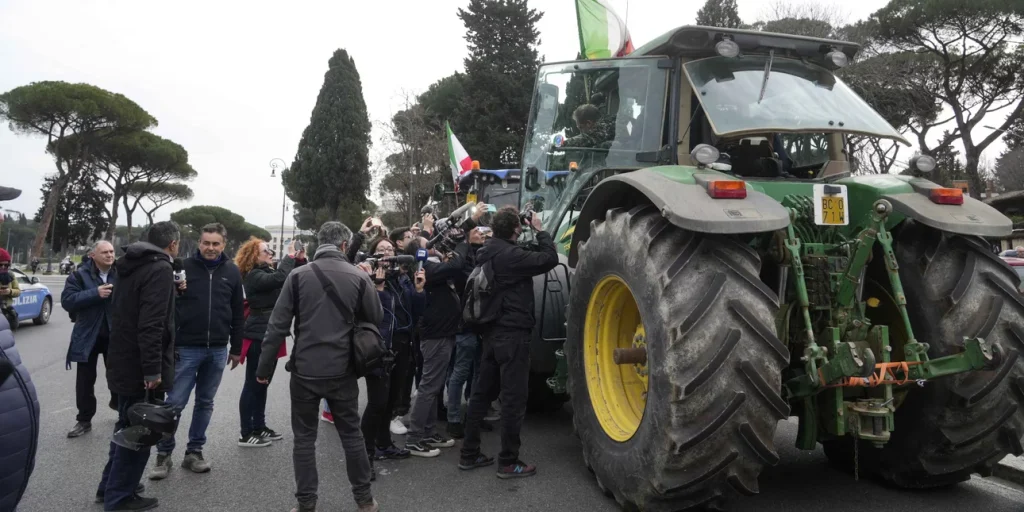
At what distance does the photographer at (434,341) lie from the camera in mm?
5387

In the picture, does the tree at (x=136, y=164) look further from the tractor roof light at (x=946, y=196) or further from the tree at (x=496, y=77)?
the tractor roof light at (x=946, y=196)

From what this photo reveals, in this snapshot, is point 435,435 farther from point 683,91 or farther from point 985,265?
point 985,265

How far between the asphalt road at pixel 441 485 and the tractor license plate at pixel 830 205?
1.65 m

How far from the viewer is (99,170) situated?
46406 millimetres

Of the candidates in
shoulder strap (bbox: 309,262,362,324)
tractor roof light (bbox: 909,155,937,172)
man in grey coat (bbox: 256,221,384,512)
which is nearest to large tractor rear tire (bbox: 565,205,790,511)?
man in grey coat (bbox: 256,221,384,512)

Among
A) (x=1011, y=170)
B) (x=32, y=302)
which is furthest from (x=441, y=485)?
(x=1011, y=170)

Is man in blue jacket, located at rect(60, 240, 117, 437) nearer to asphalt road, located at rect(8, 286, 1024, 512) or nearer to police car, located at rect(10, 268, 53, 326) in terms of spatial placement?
asphalt road, located at rect(8, 286, 1024, 512)

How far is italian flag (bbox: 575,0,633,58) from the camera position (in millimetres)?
6863

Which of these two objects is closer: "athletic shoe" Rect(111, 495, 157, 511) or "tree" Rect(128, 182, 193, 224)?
"athletic shoe" Rect(111, 495, 157, 511)

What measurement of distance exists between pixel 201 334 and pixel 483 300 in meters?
2.13

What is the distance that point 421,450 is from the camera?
531 centimetres

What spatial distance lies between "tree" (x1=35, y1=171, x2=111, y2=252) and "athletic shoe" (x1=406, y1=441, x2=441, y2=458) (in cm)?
5217

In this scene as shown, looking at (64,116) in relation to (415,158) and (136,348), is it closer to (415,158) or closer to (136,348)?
(415,158)

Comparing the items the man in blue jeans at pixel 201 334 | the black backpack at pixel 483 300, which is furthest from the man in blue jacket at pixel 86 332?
the black backpack at pixel 483 300
